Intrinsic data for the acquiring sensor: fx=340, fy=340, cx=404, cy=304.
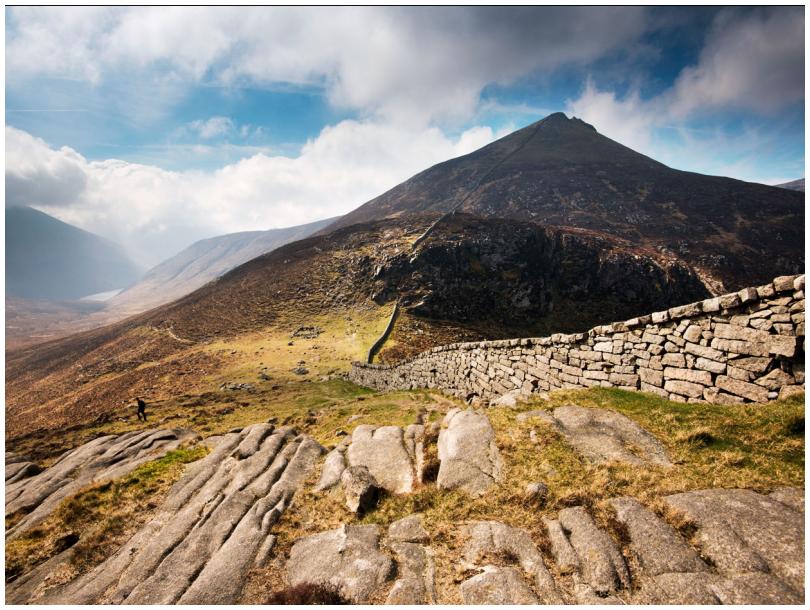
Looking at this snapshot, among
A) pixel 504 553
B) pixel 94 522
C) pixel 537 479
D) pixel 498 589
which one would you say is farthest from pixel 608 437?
pixel 94 522

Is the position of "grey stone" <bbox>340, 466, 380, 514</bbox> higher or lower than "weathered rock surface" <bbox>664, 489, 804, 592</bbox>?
lower

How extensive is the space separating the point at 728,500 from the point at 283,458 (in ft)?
29.6

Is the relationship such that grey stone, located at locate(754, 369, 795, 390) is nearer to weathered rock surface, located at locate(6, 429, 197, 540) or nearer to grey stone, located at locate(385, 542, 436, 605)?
grey stone, located at locate(385, 542, 436, 605)

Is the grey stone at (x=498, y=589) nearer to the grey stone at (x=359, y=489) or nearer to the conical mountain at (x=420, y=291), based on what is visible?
the grey stone at (x=359, y=489)

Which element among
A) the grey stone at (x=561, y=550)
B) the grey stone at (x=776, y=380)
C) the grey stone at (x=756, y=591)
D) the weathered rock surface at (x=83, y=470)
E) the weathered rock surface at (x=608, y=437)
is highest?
the grey stone at (x=776, y=380)

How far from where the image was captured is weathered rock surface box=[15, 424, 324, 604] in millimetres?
5164

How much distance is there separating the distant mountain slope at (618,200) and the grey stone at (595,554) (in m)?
69.8

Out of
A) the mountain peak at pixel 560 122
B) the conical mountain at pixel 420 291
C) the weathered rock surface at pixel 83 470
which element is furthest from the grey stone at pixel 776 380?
the mountain peak at pixel 560 122

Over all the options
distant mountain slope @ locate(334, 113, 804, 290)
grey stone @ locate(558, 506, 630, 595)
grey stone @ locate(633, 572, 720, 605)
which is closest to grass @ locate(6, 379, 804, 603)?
grey stone @ locate(558, 506, 630, 595)

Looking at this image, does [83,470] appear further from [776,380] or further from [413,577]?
[776,380]

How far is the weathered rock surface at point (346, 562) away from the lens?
4.57m

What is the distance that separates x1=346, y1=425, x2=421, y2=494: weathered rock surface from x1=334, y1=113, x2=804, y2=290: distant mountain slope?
68641mm

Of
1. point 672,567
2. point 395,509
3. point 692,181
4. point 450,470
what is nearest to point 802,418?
point 672,567

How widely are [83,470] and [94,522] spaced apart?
5488mm
